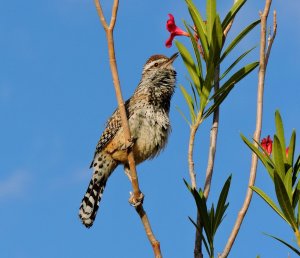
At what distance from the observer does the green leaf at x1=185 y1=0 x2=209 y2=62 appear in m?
3.36

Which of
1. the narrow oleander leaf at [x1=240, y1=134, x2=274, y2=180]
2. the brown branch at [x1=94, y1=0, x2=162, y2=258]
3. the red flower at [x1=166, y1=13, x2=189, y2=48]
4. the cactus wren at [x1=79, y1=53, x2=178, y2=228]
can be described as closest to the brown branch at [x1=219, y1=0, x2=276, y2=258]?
the narrow oleander leaf at [x1=240, y1=134, x2=274, y2=180]

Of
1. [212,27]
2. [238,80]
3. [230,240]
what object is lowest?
[230,240]

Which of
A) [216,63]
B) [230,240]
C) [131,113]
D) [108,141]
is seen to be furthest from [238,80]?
[108,141]

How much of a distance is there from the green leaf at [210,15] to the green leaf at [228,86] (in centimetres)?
25

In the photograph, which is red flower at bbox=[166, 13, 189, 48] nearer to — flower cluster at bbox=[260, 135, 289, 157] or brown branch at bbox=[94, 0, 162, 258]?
brown branch at bbox=[94, 0, 162, 258]

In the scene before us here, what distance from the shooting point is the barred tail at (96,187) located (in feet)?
21.0

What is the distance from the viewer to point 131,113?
615cm

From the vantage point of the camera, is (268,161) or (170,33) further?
(170,33)

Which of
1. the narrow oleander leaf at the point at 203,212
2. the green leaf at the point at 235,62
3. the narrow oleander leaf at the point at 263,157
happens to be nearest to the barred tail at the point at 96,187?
the green leaf at the point at 235,62

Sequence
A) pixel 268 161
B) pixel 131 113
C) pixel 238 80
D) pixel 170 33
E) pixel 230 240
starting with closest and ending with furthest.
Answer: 1. pixel 230 240
2. pixel 268 161
3. pixel 238 80
4. pixel 170 33
5. pixel 131 113

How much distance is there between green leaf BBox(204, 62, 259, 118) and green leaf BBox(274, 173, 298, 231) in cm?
69

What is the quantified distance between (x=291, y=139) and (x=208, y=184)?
45 cm

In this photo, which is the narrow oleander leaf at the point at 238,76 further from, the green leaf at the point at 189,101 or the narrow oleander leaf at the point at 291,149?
the narrow oleander leaf at the point at 291,149

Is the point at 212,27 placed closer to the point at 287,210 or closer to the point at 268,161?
the point at 268,161
